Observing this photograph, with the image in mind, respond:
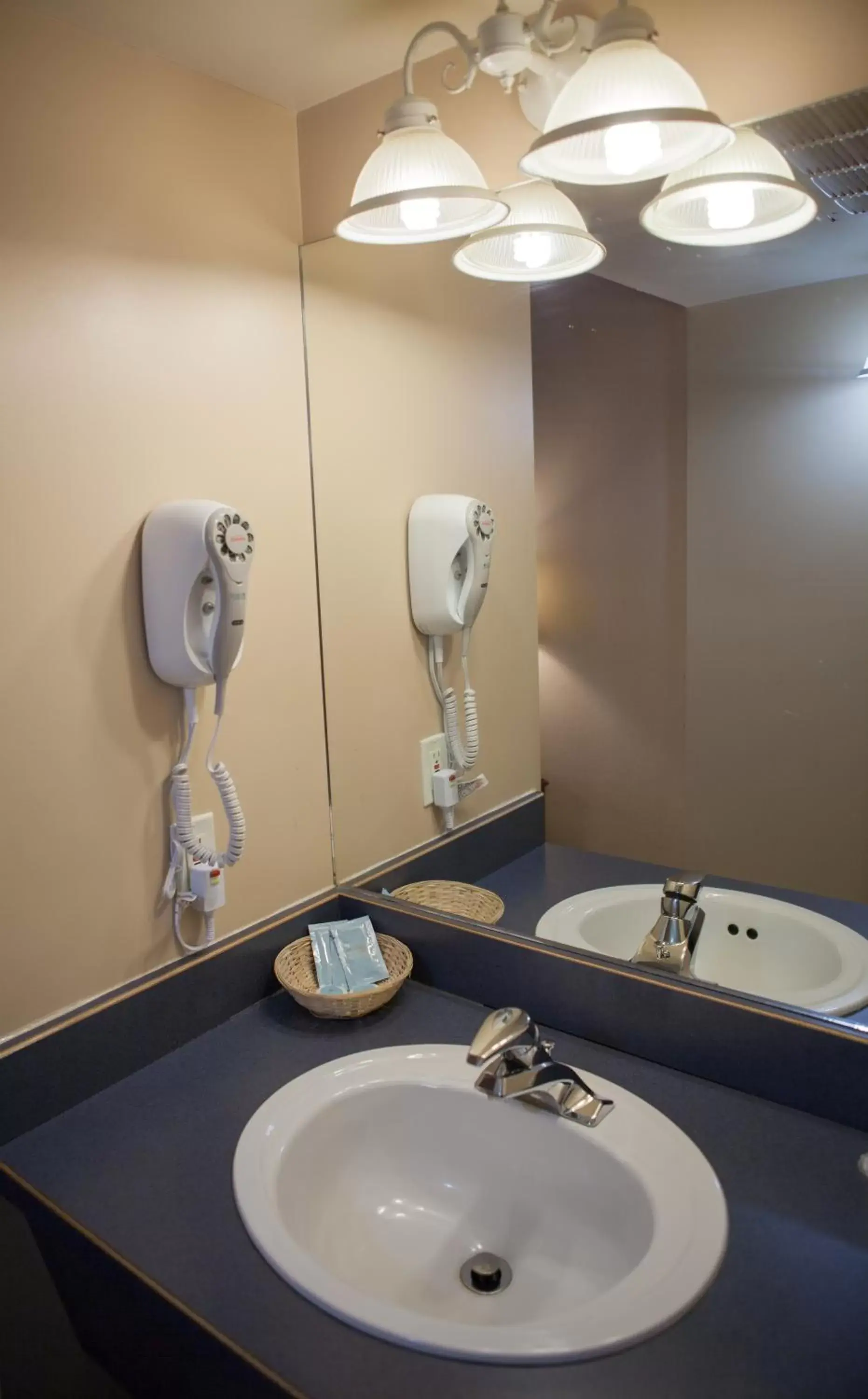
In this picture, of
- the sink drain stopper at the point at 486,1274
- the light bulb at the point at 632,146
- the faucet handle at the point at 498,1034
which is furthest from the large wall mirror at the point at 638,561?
the sink drain stopper at the point at 486,1274

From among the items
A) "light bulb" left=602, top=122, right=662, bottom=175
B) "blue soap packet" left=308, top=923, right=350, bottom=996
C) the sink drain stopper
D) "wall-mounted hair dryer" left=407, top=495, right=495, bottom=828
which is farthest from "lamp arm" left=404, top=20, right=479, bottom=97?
the sink drain stopper

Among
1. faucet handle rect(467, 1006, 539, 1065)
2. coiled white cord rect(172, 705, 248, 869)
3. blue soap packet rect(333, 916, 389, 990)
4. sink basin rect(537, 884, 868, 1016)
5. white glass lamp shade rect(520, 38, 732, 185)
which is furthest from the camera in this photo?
blue soap packet rect(333, 916, 389, 990)

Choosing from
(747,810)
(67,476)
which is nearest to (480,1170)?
(747,810)

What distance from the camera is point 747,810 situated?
4.14ft

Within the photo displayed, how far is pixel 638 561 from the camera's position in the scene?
1316mm

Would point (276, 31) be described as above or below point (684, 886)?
above

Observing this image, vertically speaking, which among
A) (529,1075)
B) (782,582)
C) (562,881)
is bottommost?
(529,1075)

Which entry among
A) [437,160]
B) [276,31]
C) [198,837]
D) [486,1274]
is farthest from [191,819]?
[276,31]

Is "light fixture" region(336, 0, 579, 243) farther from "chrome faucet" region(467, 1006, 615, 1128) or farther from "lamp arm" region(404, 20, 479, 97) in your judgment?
"chrome faucet" region(467, 1006, 615, 1128)

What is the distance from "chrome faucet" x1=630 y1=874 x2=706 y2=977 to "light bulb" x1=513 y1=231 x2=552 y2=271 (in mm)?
891

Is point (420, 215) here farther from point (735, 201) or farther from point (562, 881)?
point (562, 881)

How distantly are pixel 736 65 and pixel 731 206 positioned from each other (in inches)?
5.7

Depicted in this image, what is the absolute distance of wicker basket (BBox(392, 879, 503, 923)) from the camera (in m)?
1.47

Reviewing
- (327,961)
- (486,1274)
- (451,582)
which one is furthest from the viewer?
(451,582)
